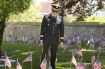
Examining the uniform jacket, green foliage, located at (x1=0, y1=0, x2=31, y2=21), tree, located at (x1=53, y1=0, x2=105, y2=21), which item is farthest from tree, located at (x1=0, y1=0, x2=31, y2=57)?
tree, located at (x1=53, y1=0, x2=105, y2=21)

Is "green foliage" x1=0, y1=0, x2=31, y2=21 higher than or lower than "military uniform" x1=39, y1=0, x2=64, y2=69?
higher

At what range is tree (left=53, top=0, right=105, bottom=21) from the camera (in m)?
27.4

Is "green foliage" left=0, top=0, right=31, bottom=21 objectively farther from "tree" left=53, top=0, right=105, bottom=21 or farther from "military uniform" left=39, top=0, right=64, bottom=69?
"tree" left=53, top=0, right=105, bottom=21

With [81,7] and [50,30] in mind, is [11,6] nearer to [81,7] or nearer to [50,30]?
[50,30]

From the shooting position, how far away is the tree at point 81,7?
27406 mm

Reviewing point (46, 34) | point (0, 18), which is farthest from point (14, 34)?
point (46, 34)

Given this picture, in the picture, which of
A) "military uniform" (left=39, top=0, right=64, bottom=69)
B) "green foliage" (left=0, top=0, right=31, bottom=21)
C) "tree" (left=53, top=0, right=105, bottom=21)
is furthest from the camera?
"tree" (left=53, top=0, right=105, bottom=21)

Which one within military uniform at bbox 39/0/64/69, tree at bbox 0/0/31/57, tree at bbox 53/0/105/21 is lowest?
tree at bbox 53/0/105/21

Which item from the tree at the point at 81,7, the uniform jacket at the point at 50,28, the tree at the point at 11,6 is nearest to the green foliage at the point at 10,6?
the tree at the point at 11,6

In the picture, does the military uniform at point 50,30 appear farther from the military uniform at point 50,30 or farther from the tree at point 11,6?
the tree at point 11,6

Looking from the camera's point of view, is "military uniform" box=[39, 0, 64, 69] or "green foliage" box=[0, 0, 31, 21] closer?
"military uniform" box=[39, 0, 64, 69]

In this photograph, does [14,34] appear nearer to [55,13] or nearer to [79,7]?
[79,7]

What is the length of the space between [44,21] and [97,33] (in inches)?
770

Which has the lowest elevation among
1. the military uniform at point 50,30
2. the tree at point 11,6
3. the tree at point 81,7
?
the tree at point 81,7
